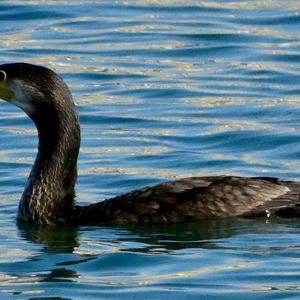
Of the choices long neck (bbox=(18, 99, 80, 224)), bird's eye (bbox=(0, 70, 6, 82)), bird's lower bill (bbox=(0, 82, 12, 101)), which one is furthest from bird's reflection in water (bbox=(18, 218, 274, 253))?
bird's eye (bbox=(0, 70, 6, 82))

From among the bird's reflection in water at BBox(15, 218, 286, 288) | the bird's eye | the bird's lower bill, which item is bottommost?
the bird's reflection in water at BBox(15, 218, 286, 288)

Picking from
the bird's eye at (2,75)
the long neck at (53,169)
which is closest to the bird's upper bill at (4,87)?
the bird's eye at (2,75)

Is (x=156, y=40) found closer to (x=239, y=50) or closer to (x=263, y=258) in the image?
(x=239, y=50)

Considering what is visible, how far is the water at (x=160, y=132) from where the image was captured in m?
13.3

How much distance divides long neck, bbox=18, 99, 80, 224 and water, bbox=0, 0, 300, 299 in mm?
217

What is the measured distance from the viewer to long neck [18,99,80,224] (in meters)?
15.4

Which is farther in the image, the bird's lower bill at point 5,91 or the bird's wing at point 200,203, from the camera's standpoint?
the bird's lower bill at point 5,91

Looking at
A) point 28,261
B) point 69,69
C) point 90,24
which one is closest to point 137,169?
point 28,261

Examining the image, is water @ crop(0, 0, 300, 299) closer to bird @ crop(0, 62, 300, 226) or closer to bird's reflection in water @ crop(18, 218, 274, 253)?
bird's reflection in water @ crop(18, 218, 274, 253)

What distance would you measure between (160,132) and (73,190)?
368cm

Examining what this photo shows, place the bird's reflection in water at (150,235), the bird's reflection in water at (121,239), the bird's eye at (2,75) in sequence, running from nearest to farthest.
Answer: the bird's reflection in water at (121,239), the bird's reflection in water at (150,235), the bird's eye at (2,75)

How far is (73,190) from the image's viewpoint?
15609mm

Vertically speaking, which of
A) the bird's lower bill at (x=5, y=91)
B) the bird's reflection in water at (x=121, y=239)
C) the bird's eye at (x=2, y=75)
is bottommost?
the bird's reflection in water at (x=121, y=239)

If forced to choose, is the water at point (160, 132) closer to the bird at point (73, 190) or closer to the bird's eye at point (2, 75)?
the bird at point (73, 190)
